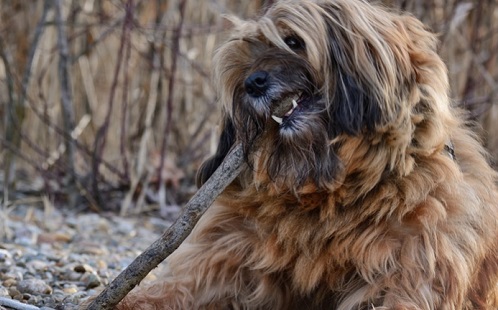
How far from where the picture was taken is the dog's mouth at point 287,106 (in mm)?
3467

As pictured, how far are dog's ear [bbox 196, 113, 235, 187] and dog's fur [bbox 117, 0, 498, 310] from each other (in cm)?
19

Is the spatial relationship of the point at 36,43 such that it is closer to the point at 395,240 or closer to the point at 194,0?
the point at 194,0

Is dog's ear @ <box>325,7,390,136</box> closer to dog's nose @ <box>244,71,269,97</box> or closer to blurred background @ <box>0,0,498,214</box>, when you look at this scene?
dog's nose @ <box>244,71,269,97</box>

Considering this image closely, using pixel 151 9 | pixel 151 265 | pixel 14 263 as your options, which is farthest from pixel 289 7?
pixel 151 9

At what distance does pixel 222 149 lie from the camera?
3.99 meters

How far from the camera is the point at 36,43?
6.28m

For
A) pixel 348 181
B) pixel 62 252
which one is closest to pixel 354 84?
pixel 348 181

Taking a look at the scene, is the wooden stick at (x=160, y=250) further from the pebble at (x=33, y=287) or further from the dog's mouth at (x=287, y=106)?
the pebble at (x=33, y=287)

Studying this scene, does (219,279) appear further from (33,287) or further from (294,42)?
(294,42)

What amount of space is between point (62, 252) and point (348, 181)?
2.04 meters

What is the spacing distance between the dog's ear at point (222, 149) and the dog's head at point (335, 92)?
0.30 metres

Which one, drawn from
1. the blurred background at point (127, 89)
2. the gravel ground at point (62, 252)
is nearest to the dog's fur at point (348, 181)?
the gravel ground at point (62, 252)

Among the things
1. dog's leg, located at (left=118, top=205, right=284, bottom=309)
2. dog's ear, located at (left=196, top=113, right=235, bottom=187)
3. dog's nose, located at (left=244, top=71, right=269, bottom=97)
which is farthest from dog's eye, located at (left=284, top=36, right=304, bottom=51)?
dog's leg, located at (left=118, top=205, right=284, bottom=309)

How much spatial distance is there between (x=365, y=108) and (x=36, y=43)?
341 cm
